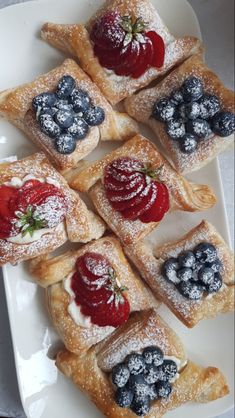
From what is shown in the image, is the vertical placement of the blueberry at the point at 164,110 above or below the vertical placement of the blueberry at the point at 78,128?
below

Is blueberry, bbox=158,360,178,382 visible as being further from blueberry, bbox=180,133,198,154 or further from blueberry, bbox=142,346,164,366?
blueberry, bbox=180,133,198,154

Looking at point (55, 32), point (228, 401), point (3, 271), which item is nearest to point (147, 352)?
point (228, 401)

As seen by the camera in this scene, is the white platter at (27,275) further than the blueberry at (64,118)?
Yes

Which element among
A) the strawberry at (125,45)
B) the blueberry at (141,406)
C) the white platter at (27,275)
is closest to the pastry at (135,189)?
the white platter at (27,275)

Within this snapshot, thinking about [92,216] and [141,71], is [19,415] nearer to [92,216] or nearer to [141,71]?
[92,216]

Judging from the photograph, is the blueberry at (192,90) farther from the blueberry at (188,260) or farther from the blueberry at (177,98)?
the blueberry at (188,260)

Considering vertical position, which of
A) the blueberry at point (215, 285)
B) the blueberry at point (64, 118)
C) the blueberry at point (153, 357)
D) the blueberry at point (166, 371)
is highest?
the blueberry at point (64, 118)

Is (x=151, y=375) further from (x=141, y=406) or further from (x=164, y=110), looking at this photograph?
(x=164, y=110)

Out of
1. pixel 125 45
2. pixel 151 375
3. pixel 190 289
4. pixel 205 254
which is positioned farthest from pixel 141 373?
pixel 125 45
